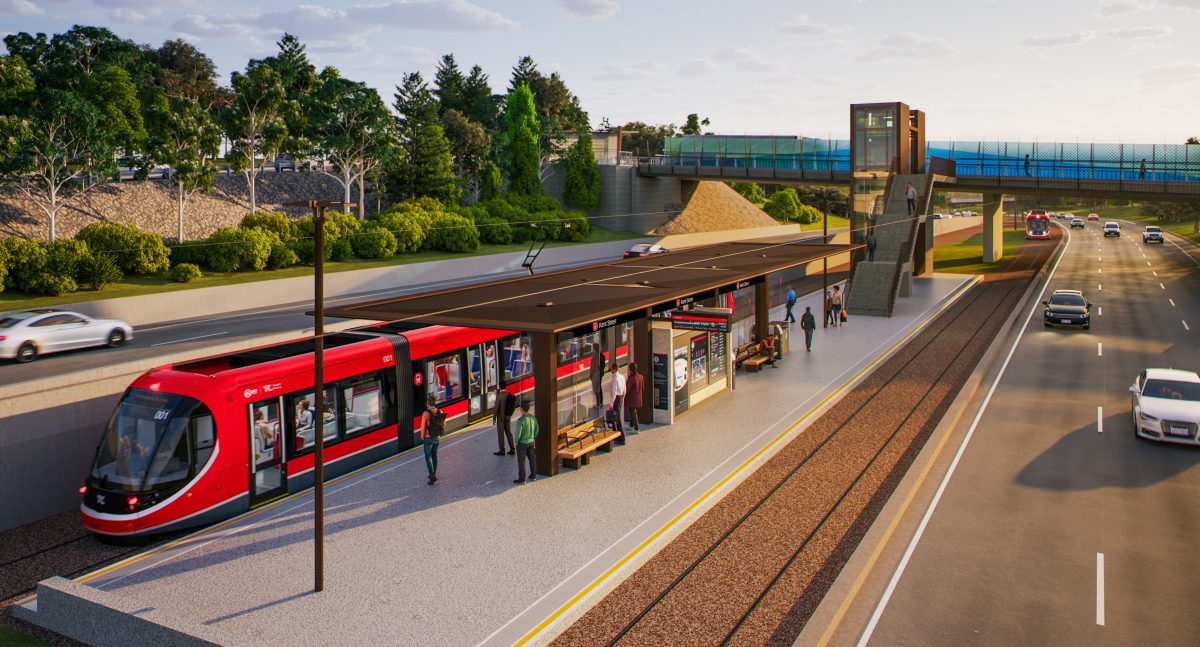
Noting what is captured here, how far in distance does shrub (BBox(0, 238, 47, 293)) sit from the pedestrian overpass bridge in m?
42.6

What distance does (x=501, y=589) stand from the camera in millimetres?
13016

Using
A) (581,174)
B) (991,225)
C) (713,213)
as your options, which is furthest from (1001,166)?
(581,174)

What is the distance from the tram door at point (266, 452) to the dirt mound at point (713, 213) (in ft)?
214

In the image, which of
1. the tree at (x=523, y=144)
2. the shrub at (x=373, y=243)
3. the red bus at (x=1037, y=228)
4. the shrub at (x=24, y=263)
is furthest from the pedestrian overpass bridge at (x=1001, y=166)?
the shrub at (x=24, y=263)

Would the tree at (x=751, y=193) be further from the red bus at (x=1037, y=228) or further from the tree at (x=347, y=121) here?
the tree at (x=347, y=121)

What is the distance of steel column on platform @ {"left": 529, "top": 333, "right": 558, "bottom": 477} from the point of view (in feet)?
59.7

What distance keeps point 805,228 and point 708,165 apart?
3547 cm

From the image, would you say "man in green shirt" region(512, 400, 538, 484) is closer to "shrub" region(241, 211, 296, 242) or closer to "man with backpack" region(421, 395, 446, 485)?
"man with backpack" region(421, 395, 446, 485)

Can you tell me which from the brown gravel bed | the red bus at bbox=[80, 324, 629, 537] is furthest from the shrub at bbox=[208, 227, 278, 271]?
the brown gravel bed

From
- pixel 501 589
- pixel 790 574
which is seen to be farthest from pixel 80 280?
pixel 790 574

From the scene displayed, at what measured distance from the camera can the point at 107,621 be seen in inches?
453

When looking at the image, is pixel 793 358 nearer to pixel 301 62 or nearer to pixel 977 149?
pixel 977 149

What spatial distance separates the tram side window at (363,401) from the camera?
18.5 meters

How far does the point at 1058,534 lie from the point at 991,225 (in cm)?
5883
